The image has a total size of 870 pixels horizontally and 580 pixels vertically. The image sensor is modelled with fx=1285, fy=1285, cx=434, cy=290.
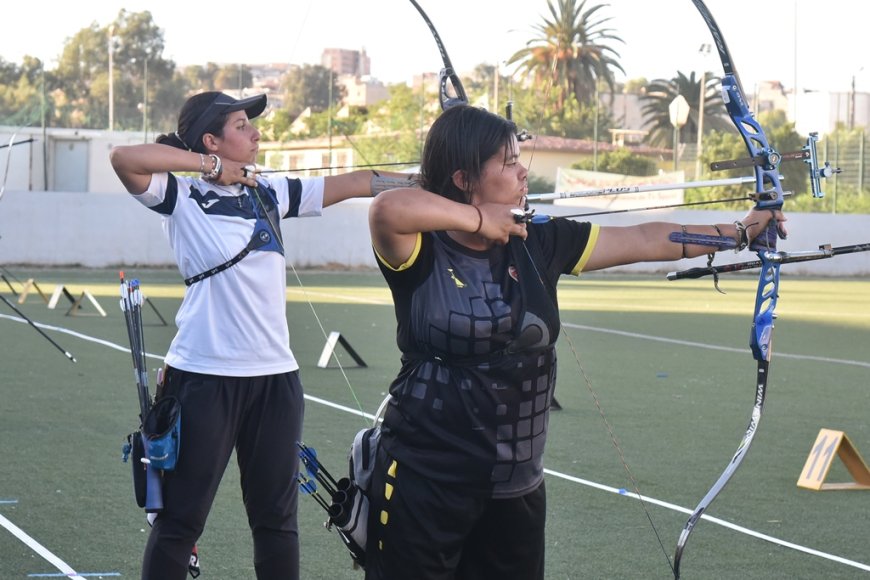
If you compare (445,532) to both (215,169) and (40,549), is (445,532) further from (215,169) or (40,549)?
(40,549)

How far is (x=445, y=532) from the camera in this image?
100 inches

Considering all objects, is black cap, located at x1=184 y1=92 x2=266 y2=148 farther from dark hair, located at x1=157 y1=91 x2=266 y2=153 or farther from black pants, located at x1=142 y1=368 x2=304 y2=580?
black pants, located at x1=142 y1=368 x2=304 y2=580

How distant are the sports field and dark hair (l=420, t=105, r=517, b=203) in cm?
218

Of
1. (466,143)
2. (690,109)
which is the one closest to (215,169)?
(466,143)

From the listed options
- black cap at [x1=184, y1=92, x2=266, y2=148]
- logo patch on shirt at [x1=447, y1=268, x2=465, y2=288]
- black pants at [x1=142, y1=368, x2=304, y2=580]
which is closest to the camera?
logo patch on shirt at [x1=447, y1=268, x2=465, y2=288]

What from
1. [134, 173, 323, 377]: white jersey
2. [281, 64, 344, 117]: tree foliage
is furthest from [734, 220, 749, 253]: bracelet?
[281, 64, 344, 117]: tree foliage

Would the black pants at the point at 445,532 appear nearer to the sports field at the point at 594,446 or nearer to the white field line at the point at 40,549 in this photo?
the sports field at the point at 594,446

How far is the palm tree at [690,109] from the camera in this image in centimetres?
3097

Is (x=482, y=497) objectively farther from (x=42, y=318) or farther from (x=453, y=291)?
(x=42, y=318)

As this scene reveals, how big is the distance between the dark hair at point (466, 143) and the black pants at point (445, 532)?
1.93ft

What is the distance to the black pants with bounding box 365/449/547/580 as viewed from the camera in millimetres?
2543

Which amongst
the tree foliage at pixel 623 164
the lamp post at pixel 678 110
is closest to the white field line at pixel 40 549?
the lamp post at pixel 678 110

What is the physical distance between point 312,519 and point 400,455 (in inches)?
108

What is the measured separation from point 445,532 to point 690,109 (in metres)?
28.2
